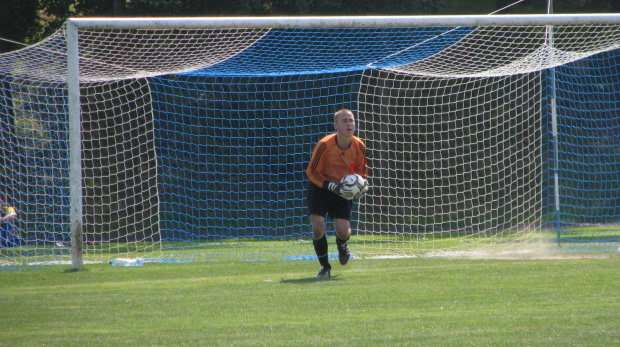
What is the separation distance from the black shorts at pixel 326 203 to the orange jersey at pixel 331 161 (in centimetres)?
13

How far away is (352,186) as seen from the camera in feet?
25.5

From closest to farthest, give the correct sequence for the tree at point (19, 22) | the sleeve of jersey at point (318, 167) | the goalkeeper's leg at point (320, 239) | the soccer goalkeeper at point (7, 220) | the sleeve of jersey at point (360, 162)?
the sleeve of jersey at point (318, 167) → the goalkeeper's leg at point (320, 239) → the sleeve of jersey at point (360, 162) → the soccer goalkeeper at point (7, 220) → the tree at point (19, 22)

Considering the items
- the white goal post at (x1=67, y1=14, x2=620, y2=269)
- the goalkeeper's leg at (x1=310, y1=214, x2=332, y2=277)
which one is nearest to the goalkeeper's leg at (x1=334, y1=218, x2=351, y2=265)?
the goalkeeper's leg at (x1=310, y1=214, x2=332, y2=277)

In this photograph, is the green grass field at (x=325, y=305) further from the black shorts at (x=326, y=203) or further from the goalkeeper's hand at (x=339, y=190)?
the goalkeeper's hand at (x=339, y=190)

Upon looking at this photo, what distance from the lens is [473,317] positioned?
554 centimetres

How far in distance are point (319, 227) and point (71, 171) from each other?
3190mm

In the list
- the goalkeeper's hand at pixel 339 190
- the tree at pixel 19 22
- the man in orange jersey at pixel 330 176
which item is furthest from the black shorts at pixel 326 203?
the tree at pixel 19 22

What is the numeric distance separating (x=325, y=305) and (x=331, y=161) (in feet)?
7.23

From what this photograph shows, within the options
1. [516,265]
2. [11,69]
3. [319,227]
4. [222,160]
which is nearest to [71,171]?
[11,69]

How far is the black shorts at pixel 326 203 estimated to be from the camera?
8.05m

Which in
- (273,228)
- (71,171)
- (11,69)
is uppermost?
(11,69)

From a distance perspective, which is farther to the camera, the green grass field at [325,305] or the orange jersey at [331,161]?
the orange jersey at [331,161]

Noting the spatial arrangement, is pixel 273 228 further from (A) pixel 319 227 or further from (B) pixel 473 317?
(B) pixel 473 317

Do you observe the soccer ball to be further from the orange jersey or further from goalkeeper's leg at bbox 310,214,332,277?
goalkeeper's leg at bbox 310,214,332,277
